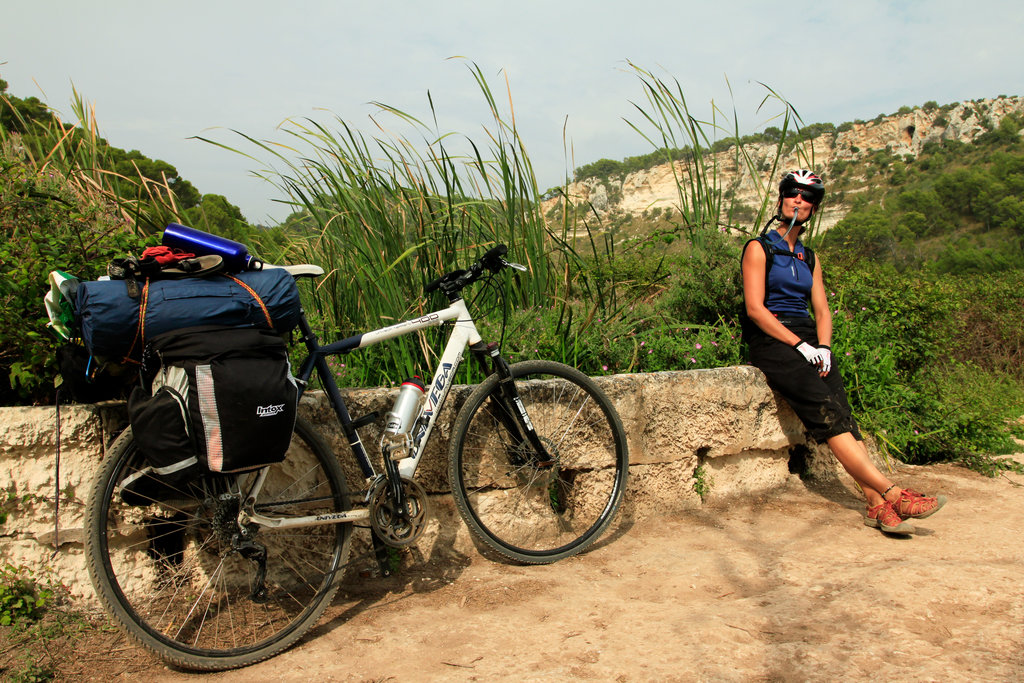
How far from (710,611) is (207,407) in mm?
1914

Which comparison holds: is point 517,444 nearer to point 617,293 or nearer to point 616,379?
point 616,379

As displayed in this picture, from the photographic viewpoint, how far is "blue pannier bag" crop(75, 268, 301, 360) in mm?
2049

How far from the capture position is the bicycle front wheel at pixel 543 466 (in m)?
3.03

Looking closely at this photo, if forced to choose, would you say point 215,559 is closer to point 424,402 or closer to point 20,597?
point 20,597

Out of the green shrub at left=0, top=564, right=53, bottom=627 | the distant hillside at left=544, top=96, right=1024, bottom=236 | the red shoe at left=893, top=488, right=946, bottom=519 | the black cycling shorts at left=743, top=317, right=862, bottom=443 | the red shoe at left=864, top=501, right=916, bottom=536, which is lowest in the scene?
the red shoe at left=864, top=501, right=916, bottom=536

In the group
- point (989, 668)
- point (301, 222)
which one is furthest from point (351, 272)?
point (989, 668)

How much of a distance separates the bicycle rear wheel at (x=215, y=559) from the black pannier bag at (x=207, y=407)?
18 cm

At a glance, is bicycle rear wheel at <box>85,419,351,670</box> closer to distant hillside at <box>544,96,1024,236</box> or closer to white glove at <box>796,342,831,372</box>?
white glove at <box>796,342,831,372</box>

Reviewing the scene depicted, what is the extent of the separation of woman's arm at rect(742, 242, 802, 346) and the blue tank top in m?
0.11

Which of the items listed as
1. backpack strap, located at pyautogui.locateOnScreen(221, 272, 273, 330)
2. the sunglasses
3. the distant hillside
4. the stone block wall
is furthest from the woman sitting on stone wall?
the distant hillside

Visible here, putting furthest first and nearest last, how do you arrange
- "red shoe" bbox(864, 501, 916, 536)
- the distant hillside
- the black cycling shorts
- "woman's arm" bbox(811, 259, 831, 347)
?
the distant hillside
"woman's arm" bbox(811, 259, 831, 347)
the black cycling shorts
"red shoe" bbox(864, 501, 916, 536)

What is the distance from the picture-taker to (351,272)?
142 inches

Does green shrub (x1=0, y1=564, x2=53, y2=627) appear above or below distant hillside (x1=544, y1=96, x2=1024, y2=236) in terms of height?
below

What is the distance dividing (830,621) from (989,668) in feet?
1.56
